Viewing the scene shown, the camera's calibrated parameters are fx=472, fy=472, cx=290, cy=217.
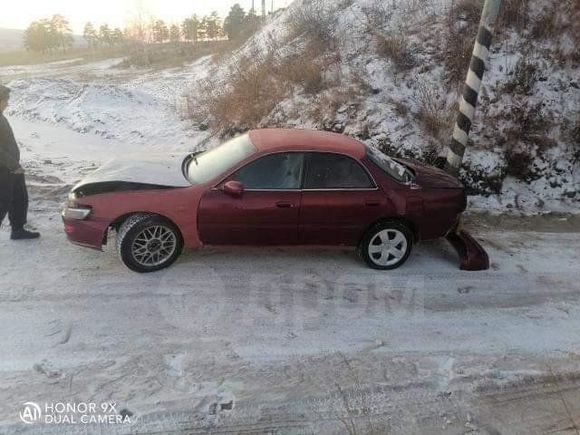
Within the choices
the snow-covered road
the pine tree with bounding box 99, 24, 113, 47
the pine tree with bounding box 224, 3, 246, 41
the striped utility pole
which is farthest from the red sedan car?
the pine tree with bounding box 99, 24, 113, 47

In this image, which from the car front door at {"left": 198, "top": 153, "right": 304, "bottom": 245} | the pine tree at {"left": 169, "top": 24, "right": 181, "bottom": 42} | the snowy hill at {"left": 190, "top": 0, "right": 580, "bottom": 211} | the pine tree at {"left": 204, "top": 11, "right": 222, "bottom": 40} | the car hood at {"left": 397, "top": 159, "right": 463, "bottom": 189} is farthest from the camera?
the pine tree at {"left": 169, "top": 24, "right": 181, "bottom": 42}

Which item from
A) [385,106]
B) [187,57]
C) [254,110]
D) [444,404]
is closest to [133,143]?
[254,110]

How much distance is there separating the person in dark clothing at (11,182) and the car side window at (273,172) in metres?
2.59

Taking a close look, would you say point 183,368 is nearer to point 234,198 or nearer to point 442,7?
point 234,198

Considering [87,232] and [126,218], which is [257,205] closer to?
[126,218]

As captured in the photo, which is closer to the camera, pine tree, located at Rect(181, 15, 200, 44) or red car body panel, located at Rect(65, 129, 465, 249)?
red car body panel, located at Rect(65, 129, 465, 249)

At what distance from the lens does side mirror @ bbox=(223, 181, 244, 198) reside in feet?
15.8

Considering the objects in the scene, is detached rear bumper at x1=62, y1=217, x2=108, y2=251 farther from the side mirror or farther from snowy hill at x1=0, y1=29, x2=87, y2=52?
snowy hill at x1=0, y1=29, x2=87, y2=52

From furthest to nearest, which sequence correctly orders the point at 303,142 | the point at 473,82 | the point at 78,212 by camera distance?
the point at 473,82 < the point at 303,142 < the point at 78,212

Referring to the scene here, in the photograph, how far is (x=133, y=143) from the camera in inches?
414

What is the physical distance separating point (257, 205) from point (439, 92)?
5.57 m

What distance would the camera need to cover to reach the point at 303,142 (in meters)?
5.20

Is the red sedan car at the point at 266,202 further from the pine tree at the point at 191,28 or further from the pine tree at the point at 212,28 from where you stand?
the pine tree at the point at 212,28

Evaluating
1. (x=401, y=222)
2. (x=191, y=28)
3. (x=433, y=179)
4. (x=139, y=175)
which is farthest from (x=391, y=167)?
(x=191, y=28)
